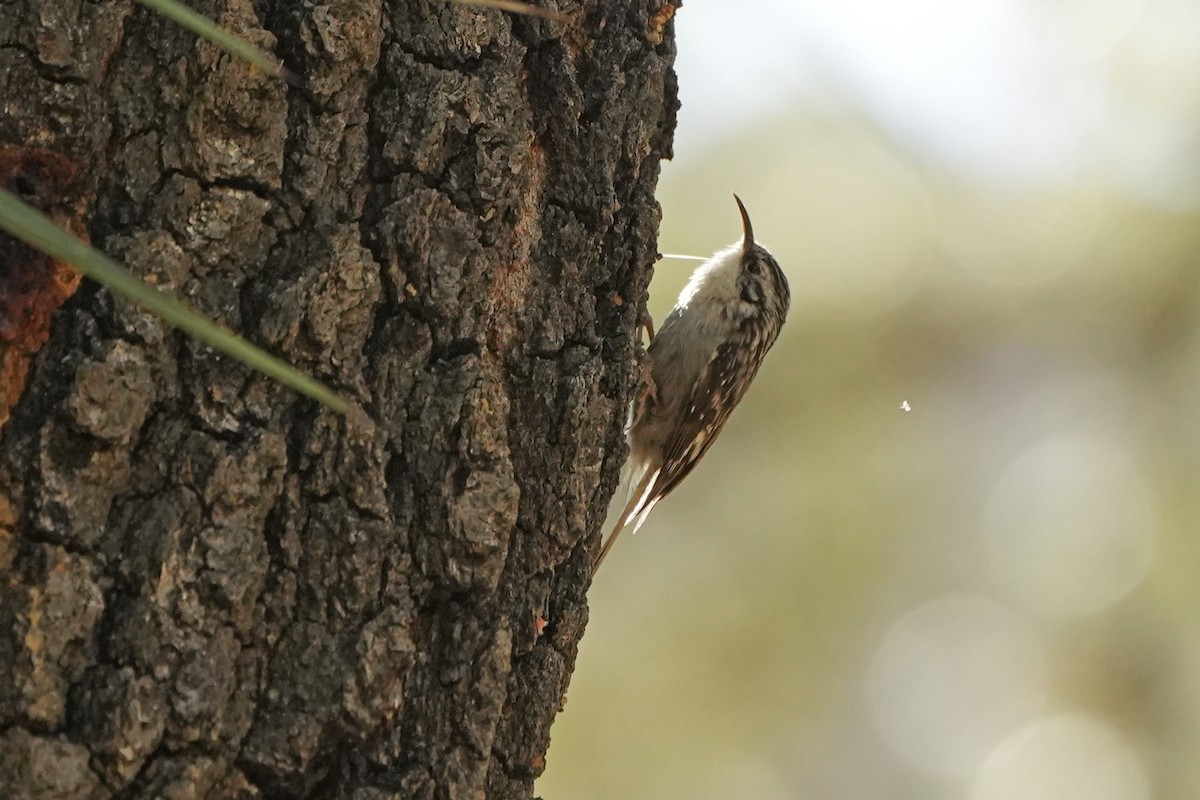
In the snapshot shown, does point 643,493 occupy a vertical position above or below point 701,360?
below

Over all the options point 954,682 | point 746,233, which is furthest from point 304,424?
point 954,682

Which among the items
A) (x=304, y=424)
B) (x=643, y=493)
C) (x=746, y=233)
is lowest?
(x=304, y=424)

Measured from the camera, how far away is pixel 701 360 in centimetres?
353

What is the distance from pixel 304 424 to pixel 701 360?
6.99 ft

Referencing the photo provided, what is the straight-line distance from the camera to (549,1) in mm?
1824

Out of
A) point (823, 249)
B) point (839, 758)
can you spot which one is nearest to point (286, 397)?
point (823, 249)

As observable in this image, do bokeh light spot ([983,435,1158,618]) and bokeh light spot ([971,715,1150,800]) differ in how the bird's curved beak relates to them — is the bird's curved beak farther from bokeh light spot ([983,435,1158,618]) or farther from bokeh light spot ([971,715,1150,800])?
bokeh light spot ([971,715,1150,800])

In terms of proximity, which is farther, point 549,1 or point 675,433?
point 675,433

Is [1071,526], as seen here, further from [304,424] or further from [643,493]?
[304,424]

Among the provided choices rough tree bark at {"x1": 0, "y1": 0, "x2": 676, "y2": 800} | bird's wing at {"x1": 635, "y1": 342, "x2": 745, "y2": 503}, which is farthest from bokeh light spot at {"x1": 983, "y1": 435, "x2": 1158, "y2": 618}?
rough tree bark at {"x1": 0, "y1": 0, "x2": 676, "y2": 800}

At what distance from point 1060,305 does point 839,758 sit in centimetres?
221

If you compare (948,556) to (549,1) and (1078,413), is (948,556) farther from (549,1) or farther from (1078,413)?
(549,1)

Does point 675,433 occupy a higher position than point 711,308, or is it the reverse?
point 711,308

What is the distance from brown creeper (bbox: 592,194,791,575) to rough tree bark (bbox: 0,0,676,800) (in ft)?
5.63
